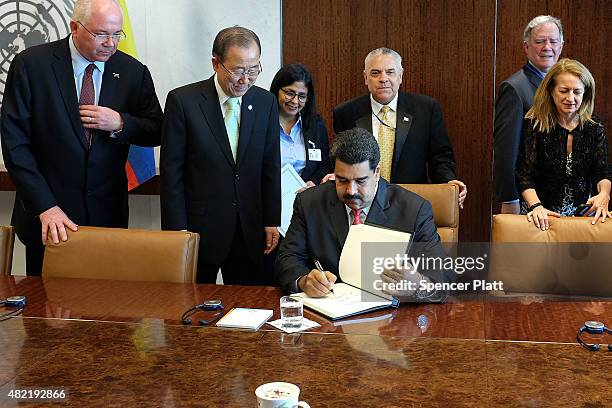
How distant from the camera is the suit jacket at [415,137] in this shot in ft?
12.6

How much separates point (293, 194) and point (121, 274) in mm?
1069

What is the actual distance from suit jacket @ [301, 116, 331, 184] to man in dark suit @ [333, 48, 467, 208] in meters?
0.20

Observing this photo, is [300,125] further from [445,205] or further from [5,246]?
[5,246]

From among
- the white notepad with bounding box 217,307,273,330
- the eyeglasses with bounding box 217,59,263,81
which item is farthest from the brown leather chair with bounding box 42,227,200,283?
the eyeglasses with bounding box 217,59,263,81

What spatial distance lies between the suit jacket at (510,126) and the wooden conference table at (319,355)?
1313 millimetres

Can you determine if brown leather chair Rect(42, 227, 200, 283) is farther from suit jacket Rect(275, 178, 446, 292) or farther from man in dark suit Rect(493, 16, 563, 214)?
man in dark suit Rect(493, 16, 563, 214)

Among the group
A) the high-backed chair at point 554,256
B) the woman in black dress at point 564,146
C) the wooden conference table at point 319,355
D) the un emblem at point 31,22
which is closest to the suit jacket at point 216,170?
the wooden conference table at point 319,355

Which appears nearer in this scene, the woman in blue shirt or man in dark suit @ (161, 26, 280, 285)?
man in dark suit @ (161, 26, 280, 285)

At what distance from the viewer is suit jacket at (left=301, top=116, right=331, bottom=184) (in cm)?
377

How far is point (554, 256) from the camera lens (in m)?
2.77

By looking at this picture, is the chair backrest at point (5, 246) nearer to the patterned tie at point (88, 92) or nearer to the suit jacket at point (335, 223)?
the patterned tie at point (88, 92)

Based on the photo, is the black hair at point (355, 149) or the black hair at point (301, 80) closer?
the black hair at point (355, 149)

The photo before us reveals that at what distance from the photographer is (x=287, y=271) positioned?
2613mm

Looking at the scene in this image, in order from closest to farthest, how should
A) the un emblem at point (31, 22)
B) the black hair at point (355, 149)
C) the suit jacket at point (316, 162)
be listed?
the black hair at point (355, 149)
the suit jacket at point (316, 162)
the un emblem at point (31, 22)
